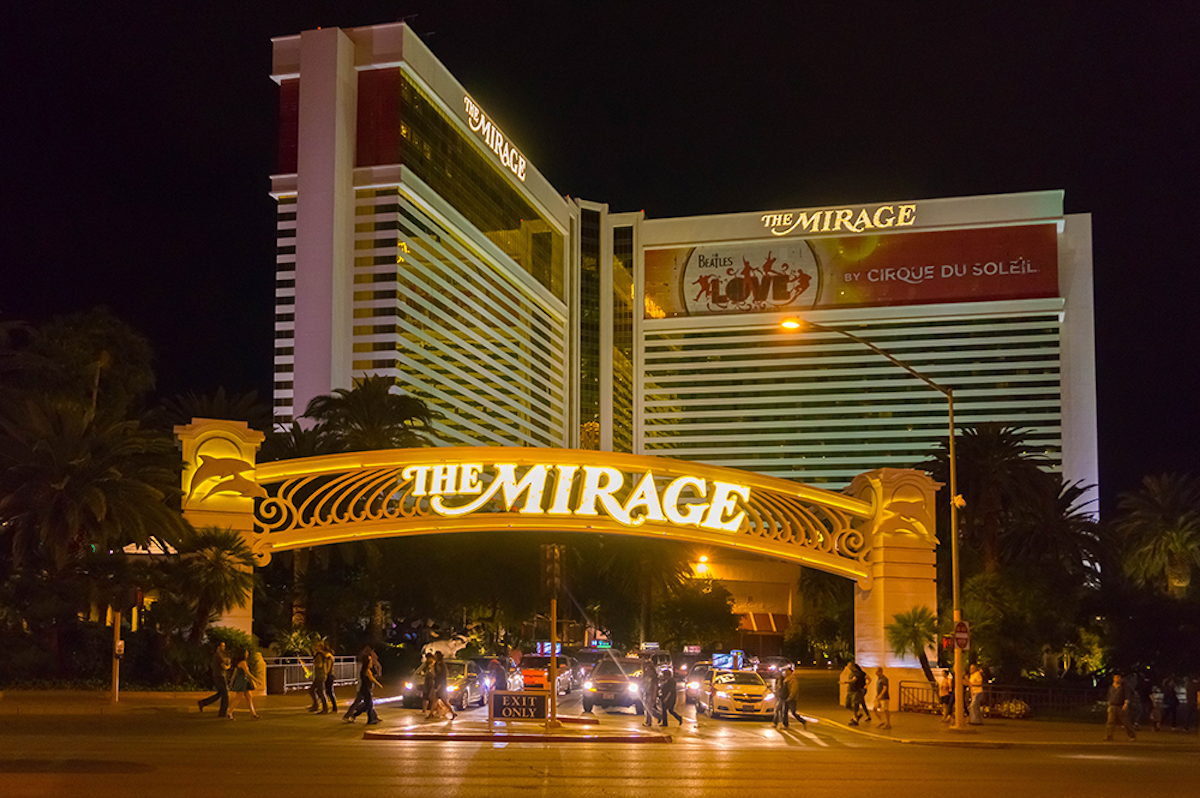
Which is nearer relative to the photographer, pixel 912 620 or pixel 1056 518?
pixel 912 620

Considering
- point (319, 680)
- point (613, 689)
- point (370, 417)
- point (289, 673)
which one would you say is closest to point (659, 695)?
point (613, 689)

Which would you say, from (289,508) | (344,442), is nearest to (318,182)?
(344,442)

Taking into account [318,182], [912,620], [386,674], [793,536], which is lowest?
[386,674]

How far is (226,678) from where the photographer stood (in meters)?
29.0

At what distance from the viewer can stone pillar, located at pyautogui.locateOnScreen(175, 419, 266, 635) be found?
114 ft

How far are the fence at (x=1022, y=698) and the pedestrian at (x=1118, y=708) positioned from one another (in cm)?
680

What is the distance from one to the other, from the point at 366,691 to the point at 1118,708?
16.7 m

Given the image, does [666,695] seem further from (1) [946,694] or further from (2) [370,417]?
(2) [370,417]

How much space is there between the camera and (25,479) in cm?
3288

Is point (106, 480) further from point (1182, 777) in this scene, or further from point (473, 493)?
point (1182, 777)

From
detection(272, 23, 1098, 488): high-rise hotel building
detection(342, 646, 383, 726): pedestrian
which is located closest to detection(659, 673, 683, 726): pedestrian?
detection(342, 646, 383, 726): pedestrian

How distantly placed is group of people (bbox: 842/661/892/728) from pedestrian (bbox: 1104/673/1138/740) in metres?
4.92

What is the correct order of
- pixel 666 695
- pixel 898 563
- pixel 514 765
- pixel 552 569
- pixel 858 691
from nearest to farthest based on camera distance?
pixel 514 765 < pixel 552 569 < pixel 666 695 < pixel 858 691 < pixel 898 563

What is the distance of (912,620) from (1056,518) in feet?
61.4
